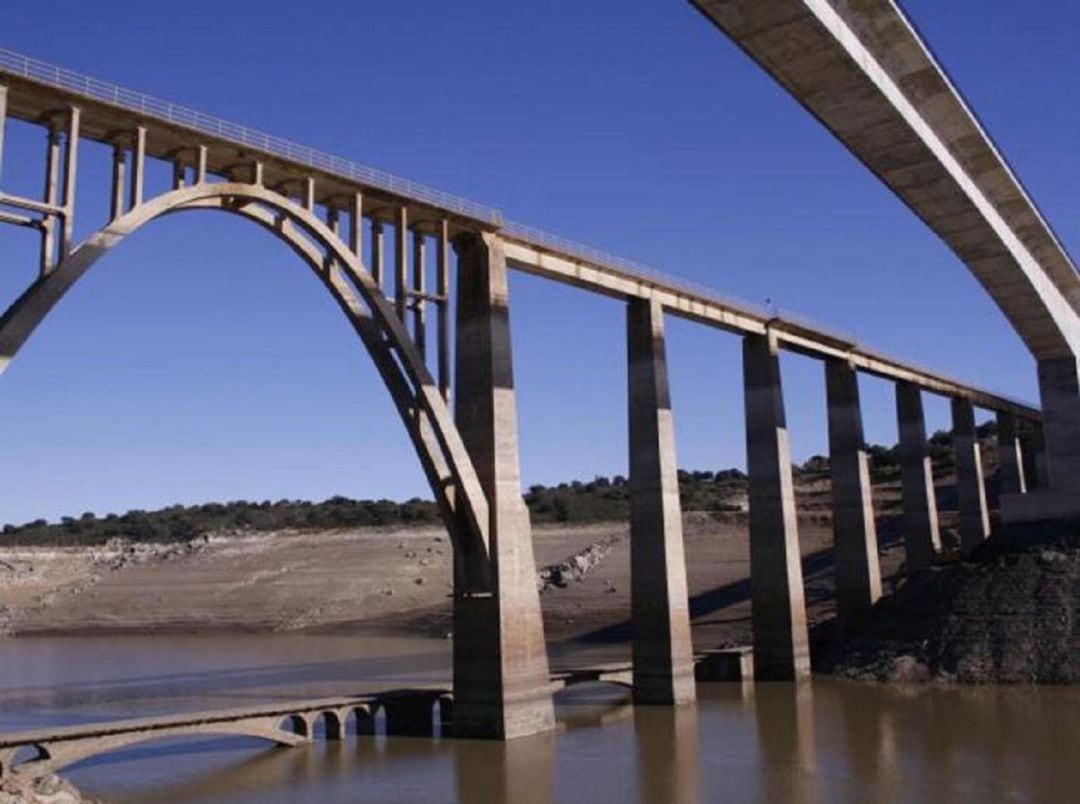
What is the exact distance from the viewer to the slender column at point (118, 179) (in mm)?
22844

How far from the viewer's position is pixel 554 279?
117ft

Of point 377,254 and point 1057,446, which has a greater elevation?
point 377,254

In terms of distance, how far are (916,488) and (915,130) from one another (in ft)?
120

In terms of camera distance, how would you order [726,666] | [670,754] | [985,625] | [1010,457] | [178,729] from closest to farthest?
[178,729]
[670,754]
[985,625]
[726,666]
[1010,457]

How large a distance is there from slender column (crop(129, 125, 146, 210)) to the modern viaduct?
0.05 meters

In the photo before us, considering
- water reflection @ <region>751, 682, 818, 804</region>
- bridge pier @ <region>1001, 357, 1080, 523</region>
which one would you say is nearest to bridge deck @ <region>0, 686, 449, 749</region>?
water reflection @ <region>751, 682, 818, 804</region>

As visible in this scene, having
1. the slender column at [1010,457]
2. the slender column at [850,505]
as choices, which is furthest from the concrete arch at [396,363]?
the slender column at [1010,457]

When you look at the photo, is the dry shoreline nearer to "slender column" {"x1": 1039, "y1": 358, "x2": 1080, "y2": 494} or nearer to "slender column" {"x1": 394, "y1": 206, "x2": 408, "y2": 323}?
"slender column" {"x1": 1039, "y1": 358, "x2": 1080, "y2": 494}

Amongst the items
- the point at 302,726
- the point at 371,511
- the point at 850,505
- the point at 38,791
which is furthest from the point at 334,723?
the point at 371,511

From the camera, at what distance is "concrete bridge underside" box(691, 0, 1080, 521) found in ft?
61.5

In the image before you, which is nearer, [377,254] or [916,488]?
[377,254]

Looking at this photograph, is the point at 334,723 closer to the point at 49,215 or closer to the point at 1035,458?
the point at 49,215

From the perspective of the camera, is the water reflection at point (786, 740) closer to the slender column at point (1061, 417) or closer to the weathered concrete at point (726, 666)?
the weathered concrete at point (726, 666)

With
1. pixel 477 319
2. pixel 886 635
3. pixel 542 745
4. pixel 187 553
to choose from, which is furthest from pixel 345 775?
pixel 187 553
